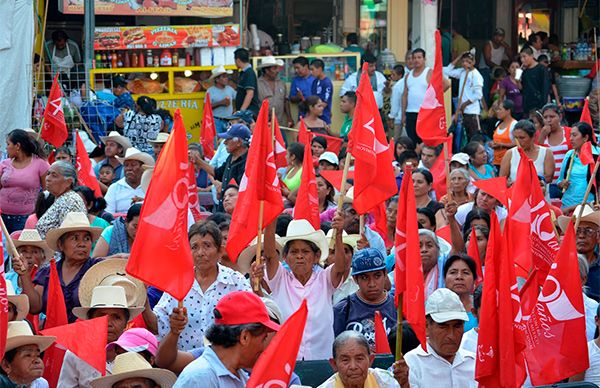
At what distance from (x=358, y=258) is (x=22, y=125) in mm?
9951

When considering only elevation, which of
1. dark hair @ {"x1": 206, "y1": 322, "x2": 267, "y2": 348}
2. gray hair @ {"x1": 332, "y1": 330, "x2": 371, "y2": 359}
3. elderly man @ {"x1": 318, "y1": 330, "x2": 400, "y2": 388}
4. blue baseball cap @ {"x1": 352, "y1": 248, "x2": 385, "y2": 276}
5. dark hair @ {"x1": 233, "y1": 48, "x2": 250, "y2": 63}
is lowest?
elderly man @ {"x1": 318, "y1": 330, "x2": 400, "y2": 388}

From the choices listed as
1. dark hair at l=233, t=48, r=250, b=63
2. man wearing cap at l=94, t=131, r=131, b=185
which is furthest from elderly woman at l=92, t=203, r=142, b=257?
dark hair at l=233, t=48, r=250, b=63

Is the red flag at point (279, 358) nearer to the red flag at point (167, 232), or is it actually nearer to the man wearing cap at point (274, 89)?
the red flag at point (167, 232)

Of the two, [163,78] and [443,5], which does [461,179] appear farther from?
[443,5]

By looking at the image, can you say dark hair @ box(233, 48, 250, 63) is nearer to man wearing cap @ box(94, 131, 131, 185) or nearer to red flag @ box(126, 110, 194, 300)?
man wearing cap @ box(94, 131, 131, 185)

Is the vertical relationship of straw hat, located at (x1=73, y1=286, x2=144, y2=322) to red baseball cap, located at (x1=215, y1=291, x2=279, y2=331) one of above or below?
below

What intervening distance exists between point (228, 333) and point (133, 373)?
49.8 inches

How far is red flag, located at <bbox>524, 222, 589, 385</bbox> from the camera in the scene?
782 centimetres

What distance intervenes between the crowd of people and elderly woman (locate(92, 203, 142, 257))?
0.04ft

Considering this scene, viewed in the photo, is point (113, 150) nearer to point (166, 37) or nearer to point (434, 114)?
point (434, 114)

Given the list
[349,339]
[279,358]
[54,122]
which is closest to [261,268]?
[349,339]

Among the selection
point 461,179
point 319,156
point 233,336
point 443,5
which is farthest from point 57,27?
point 233,336

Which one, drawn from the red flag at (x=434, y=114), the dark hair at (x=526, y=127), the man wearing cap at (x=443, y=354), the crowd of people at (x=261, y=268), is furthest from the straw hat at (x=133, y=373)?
the dark hair at (x=526, y=127)

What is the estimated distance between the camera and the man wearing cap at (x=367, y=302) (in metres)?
8.46
